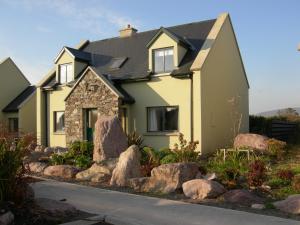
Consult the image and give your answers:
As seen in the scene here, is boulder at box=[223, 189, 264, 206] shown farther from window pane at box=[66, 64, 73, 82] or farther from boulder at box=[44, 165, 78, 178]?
window pane at box=[66, 64, 73, 82]

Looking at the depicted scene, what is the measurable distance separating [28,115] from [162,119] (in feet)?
41.8

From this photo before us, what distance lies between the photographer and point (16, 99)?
30.6 metres

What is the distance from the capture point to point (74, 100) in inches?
836

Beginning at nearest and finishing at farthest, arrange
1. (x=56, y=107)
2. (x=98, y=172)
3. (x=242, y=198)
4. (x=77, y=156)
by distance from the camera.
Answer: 1. (x=242, y=198)
2. (x=98, y=172)
3. (x=77, y=156)
4. (x=56, y=107)

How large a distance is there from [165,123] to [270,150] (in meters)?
5.53

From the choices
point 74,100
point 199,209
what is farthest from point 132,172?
point 74,100

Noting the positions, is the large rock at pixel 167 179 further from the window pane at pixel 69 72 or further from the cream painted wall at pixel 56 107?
the window pane at pixel 69 72

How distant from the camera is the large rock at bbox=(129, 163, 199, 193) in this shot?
10.2m

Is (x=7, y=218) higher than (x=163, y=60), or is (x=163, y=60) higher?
(x=163, y=60)

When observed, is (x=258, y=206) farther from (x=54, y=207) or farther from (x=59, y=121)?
(x=59, y=121)

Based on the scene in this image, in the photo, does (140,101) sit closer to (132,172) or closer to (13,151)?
(132,172)

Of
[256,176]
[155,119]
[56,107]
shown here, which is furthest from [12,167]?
[56,107]

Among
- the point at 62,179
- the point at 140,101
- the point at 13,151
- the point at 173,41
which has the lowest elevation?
the point at 62,179

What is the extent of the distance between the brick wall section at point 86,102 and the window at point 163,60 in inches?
109
